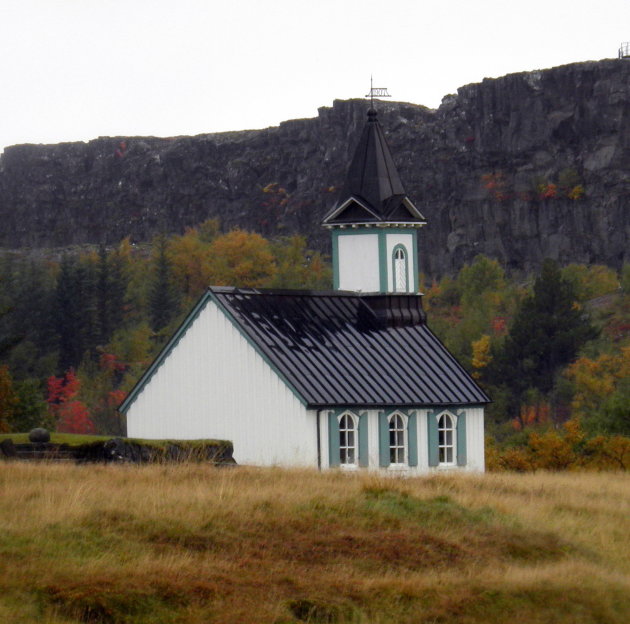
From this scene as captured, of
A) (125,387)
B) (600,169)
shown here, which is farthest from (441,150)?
(125,387)

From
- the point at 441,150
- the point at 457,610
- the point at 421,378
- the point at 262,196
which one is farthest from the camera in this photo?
the point at 262,196

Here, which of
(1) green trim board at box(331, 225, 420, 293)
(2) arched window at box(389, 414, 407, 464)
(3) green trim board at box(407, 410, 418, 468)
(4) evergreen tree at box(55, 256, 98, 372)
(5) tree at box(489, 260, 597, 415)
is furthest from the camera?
(4) evergreen tree at box(55, 256, 98, 372)

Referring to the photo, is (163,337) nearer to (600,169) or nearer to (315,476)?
(600,169)

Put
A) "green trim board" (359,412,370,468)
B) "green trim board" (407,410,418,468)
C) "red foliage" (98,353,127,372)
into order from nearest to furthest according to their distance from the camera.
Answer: "green trim board" (359,412,370,468) → "green trim board" (407,410,418,468) → "red foliage" (98,353,127,372)

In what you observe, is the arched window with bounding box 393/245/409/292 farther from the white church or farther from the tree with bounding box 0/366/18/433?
the tree with bounding box 0/366/18/433

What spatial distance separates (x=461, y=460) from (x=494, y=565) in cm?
1935

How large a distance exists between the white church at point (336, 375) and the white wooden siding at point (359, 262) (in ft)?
0.09

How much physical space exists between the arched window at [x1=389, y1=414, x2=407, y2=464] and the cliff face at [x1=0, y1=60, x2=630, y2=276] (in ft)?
279

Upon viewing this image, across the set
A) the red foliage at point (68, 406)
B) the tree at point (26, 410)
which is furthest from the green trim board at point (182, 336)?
the red foliage at point (68, 406)

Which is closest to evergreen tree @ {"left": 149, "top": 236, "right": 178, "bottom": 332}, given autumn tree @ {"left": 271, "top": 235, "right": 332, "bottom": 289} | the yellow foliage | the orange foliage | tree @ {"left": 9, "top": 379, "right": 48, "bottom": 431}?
autumn tree @ {"left": 271, "top": 235, "right": 332, "bottom": 289}

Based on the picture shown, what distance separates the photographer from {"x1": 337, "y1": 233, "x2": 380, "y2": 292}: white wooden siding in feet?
149

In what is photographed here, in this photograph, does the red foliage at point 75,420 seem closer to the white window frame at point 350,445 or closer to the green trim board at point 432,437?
the green trim board at point 432,437

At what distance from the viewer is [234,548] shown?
22.8m

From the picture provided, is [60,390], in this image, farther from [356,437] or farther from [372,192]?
[356,437]
